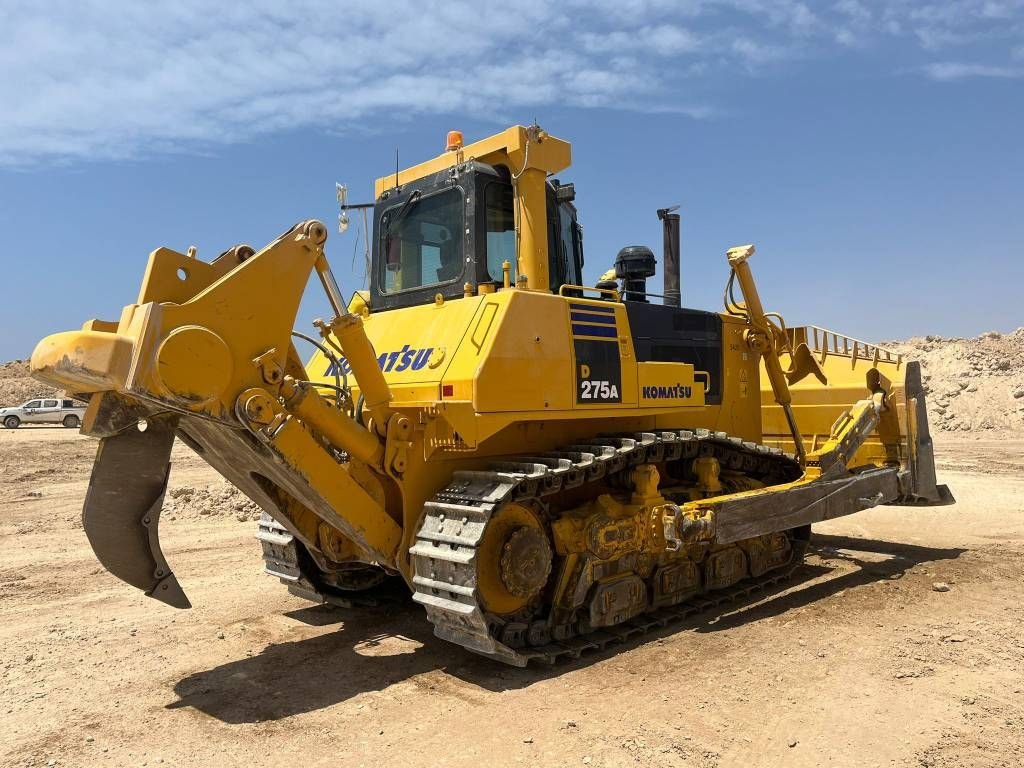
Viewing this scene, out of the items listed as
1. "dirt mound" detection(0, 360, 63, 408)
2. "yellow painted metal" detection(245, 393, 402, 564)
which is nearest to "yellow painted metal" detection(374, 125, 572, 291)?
"yellow painted metal" detection(245, 393, 402, 564)

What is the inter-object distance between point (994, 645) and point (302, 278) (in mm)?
5470

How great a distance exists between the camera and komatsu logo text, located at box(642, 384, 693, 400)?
21.2ft

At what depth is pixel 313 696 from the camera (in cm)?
511

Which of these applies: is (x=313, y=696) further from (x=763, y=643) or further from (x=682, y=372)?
(x=682, y=372)

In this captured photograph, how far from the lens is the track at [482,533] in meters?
5.04

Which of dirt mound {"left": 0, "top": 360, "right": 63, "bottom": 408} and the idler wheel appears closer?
the idler wheel

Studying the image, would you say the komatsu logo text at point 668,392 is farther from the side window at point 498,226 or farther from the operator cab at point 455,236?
the side window at point 498,226

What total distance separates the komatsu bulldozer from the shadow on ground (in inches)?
8.1

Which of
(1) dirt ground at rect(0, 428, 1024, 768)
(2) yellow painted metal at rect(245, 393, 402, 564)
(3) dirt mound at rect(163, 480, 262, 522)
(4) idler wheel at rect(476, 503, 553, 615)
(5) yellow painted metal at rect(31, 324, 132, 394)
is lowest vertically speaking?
(1) dirt ground at rect(0, 428, 1024, 768)

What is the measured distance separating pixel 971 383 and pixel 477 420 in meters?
31.8

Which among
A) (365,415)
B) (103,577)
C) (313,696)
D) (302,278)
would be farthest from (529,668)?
(103,577)

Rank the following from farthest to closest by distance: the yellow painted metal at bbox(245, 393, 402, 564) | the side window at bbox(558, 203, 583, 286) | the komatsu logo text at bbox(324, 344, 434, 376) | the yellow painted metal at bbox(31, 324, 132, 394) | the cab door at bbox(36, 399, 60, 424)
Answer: the cab door at bbox(36, 399, 60, 424) < the side window at bbox(558, 203, 583, 286) < the komatsu logo text at bbox(324, 344, 434, 376) < the yellow painted metal at bbox(245, 393, 402, 564) < the yellow painted metal at bbox(31, 324, 132, 394)

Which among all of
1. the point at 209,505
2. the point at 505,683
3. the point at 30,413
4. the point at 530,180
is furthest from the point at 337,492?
the point at 30,413

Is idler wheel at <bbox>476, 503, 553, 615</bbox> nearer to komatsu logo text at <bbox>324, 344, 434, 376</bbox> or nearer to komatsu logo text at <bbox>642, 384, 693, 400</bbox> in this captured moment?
komatsu logo text at <bbox>324, 344, 434, 376</bbox>
